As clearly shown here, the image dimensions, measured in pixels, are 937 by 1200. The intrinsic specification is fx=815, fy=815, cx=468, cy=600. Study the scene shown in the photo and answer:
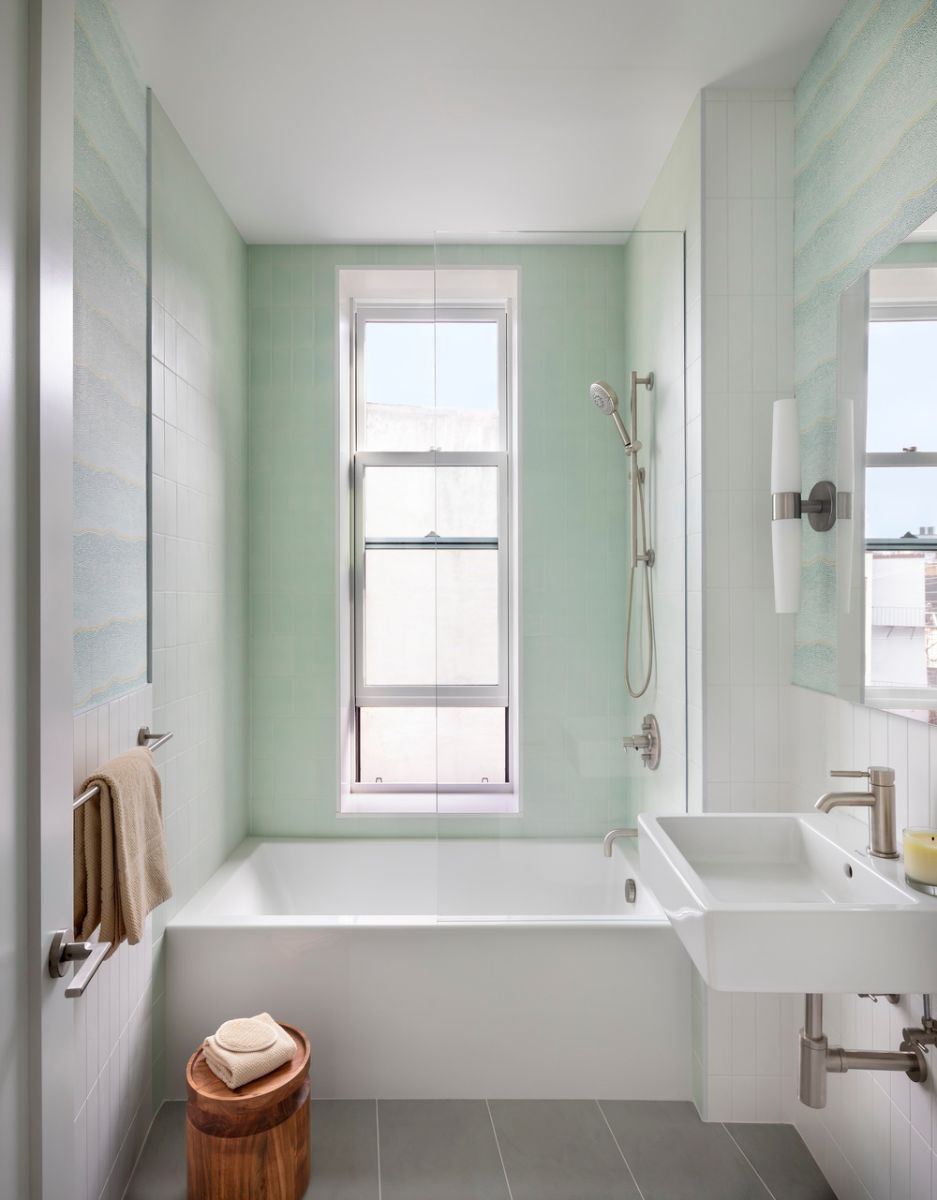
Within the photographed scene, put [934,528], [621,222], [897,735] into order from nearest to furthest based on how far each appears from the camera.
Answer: [934,528] → [897,735] → [621,222]

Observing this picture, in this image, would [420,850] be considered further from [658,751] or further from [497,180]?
[497,180]

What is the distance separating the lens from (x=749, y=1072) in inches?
85.2

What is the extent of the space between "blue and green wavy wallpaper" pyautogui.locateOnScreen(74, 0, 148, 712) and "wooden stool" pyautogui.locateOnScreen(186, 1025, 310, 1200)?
0.94 metres

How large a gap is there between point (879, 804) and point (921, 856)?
141 millimetres

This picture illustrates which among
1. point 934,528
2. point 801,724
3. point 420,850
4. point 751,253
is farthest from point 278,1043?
point 751,253

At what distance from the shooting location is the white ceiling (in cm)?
191

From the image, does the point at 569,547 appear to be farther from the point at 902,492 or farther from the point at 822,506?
the point at 902,492

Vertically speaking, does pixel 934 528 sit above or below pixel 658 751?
above

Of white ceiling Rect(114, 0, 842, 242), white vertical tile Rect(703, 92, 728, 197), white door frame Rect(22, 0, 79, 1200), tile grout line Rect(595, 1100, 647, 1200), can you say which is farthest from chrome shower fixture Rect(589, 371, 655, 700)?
white door frame Rect(22, 0, 79, 1200)

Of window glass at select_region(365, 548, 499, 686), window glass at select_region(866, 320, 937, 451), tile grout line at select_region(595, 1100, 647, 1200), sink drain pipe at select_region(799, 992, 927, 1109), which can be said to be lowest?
tile grout line at select_region(595, 1100, 647, 1200)

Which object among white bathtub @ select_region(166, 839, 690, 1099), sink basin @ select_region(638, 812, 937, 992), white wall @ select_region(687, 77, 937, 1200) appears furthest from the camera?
white bathtub @ select_region(166, 839, 690, 1099)

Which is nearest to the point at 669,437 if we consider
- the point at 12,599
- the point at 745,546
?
the point at 745,546

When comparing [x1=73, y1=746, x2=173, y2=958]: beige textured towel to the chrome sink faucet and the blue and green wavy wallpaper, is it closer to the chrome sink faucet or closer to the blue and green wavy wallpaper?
the blue and green wavy wallpaper

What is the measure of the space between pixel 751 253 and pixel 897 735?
1321mm
